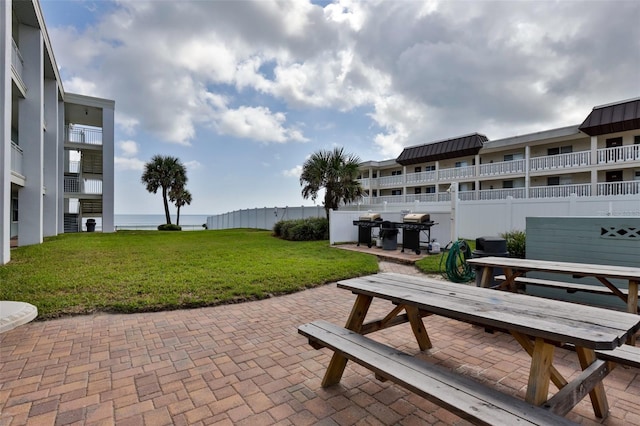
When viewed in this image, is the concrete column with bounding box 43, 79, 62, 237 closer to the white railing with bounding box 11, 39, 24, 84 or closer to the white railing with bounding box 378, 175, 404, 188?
the white railing with bounding box 11, 39, 24, 84

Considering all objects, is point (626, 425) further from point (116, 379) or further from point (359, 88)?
point (359, 88)

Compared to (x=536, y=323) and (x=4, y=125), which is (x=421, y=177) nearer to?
(x=4, y=125)

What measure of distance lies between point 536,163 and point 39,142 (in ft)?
80.1

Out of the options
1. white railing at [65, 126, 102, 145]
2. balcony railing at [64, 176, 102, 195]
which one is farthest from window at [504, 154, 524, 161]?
balcony railing at [64, 176, 102, 195]

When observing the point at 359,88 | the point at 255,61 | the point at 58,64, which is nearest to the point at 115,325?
the point at 255,61

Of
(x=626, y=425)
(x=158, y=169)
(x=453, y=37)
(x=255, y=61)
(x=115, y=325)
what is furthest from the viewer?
(x=158, y=169)

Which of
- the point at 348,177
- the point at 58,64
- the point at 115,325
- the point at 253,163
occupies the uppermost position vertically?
the point at 58,64

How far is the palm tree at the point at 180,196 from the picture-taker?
29938 millimetres

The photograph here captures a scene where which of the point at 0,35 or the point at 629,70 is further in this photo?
the point at 629,70

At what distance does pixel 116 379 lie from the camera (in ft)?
8.86

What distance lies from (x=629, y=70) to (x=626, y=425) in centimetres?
1599

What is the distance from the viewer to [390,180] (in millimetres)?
27672

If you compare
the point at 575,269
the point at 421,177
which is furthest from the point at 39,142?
the point at 421,177

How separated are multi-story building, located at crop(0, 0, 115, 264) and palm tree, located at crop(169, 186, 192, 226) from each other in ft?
22.3
